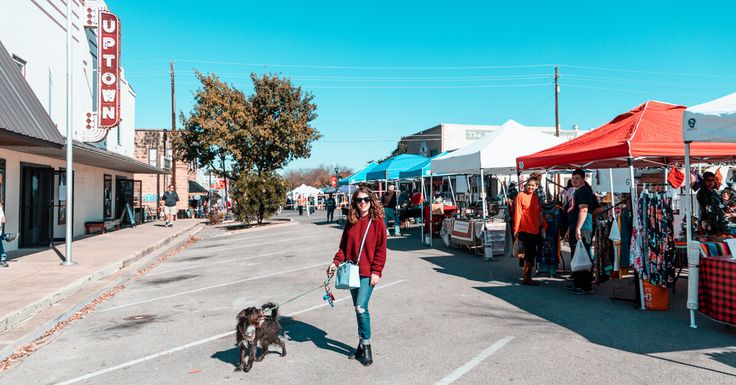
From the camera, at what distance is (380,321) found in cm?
616

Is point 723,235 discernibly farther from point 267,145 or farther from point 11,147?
point 267,145

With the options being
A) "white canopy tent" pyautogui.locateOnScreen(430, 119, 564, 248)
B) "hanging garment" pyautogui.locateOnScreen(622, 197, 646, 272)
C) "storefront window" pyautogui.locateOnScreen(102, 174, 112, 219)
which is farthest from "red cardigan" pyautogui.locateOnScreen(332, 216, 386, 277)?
"storefront window" pyautogui.locateOnScreen(102, 174, 112, 219)

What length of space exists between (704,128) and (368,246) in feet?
13.1

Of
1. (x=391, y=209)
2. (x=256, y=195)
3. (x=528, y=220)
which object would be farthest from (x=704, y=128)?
(x=256, y=195)

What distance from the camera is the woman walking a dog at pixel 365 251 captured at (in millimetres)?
4574

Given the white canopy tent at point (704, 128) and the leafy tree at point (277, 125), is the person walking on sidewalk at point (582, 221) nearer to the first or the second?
the white canopy tent at point (704, 128)

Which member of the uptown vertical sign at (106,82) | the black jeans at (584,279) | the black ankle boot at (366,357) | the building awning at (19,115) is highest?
the uptown vertical sign at (106,82)

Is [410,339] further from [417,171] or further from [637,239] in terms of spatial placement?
[417,171]

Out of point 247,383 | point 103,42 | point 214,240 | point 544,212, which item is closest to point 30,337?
point 247,383

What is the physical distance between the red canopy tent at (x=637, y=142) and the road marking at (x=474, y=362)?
3.60 metres

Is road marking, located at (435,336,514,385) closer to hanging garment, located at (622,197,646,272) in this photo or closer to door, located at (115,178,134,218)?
hanging garment, located at (622,197,646,272)

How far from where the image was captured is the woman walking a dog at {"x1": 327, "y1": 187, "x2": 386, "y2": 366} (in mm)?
4574

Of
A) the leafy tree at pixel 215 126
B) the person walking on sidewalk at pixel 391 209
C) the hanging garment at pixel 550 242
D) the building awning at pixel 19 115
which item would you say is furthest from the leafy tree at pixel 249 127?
the hanging garment at pixel 550 242

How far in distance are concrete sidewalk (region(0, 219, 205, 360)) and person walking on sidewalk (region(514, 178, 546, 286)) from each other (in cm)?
690
